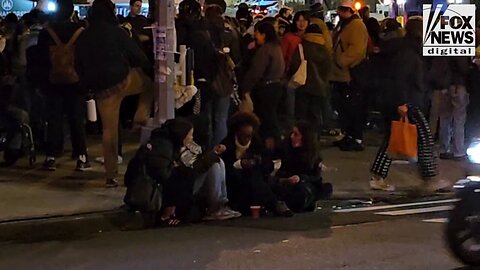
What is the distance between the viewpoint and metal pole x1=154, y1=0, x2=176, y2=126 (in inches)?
363

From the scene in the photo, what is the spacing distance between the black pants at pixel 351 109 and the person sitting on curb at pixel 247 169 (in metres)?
3.96

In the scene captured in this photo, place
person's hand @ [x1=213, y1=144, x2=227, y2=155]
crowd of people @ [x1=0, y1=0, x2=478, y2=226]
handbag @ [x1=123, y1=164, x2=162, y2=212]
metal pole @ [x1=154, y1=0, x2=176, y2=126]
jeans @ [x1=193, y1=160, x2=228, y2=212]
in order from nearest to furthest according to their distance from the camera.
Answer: handbag @ [x1=123, y1=164, x2=162, y2=212] < jeans @ [x1=193, y1=160, x2=228, y2=212] < crowd of people @ [x1=0, y1=0, x2=478, y2=226] < person's hand @ [x1=213, y1=144, x2=227, y2=155] < metal pole @ [x1=154, y1=0, x2=176, y2=126]

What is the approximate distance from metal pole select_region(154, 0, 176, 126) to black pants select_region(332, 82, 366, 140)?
166 inches

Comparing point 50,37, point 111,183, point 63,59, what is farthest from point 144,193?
point 50,37

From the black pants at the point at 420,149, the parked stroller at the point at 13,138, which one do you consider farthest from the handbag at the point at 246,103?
the parked stroller at the point at 13,138

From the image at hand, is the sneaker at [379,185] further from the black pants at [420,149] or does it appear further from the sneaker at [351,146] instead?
the sneaker at [351,146]

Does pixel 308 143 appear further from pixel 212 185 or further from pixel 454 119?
pixel 454 119

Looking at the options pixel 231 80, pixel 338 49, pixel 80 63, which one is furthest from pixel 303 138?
pixel 338 49

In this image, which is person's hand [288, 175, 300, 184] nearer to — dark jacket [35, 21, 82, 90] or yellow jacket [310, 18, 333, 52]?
dark jacket [35, 21, 82, 90]

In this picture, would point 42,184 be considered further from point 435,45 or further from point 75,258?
point 435,45

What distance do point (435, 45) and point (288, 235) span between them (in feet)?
13.2

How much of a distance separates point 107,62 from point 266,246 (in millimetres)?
2906

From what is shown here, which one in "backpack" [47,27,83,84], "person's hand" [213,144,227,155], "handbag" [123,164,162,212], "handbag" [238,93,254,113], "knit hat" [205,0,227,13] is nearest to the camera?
"handbag" [123,164,162,212]

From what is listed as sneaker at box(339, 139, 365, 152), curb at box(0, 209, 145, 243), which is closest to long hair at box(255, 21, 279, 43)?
sneaker at box(339, 139, 365, 152)
